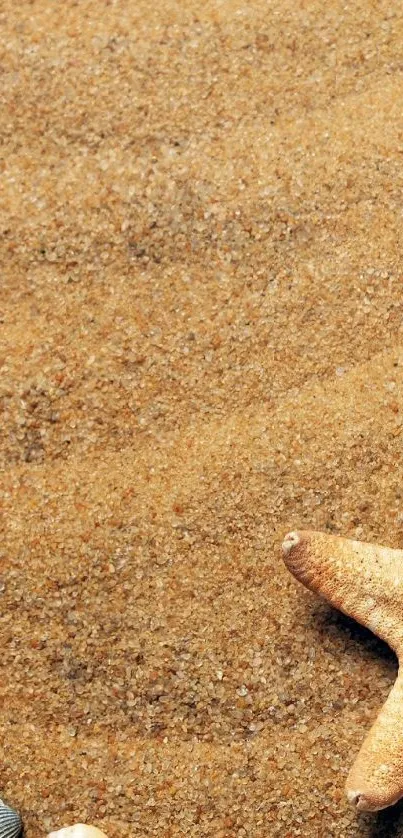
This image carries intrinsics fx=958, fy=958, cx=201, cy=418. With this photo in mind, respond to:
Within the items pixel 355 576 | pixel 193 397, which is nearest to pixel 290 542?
pixel 355 576

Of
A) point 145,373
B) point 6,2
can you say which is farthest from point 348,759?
point 6,2

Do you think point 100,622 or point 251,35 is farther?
point 251,35

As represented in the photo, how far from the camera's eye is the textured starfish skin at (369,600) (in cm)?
170

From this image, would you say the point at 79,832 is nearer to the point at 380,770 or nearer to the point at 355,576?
the point at 380,770

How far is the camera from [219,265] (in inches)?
78.8

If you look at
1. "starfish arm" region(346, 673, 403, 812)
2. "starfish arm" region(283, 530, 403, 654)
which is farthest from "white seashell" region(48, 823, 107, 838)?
"starfish arm" region(283, 530, 403, 654)

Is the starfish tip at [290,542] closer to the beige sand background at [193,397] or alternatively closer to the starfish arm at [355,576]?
the starfish arm at [355,576]

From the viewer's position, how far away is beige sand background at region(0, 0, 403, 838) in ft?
6.19

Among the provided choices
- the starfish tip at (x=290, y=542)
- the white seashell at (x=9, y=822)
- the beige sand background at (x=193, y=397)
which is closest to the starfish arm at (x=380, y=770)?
the beige sand background at (x=193, y=397)

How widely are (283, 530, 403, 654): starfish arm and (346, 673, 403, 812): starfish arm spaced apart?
153 mm

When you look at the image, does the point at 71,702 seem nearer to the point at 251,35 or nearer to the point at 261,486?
the point at 261,486

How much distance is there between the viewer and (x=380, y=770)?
5.59 feet

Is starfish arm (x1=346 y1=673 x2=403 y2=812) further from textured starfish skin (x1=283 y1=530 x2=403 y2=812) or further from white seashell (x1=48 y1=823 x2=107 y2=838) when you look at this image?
white seashell (x1=48 y1=823 x2=107 y2=838)

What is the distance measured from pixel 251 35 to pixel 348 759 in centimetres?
152
